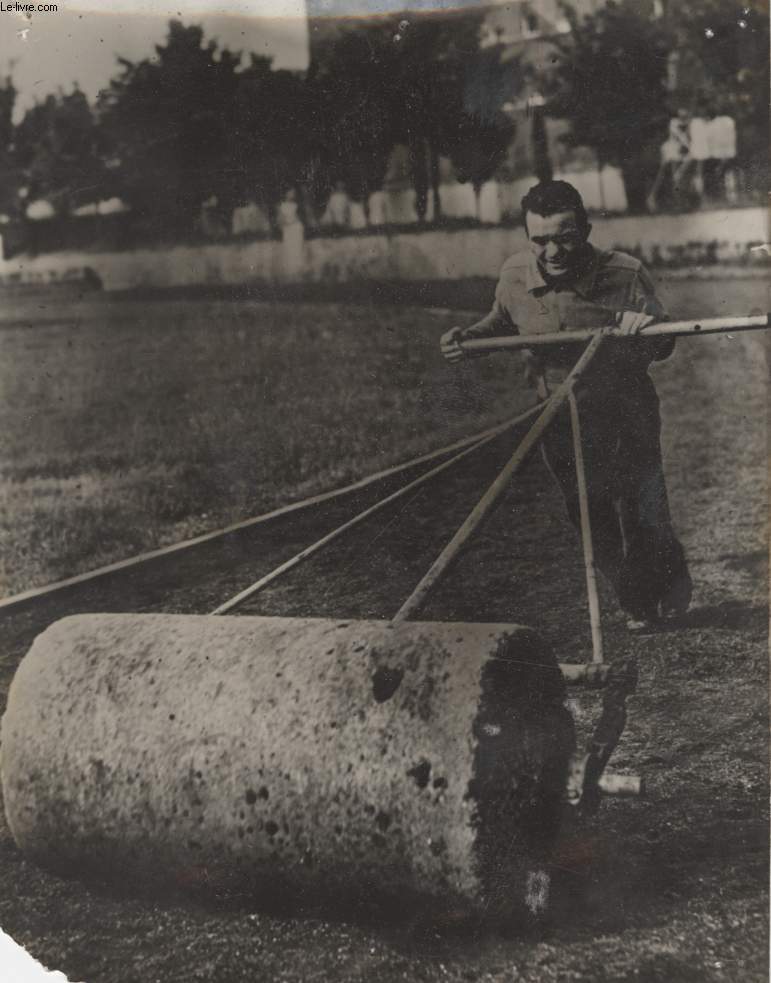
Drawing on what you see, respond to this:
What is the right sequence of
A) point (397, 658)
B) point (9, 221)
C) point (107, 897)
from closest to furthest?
point (397, 658) < point (107, 897) < point (9, 221)

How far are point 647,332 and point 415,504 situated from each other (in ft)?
2.54

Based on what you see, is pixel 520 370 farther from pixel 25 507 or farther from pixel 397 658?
pixel 25 507

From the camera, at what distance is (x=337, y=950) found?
2.89 meters

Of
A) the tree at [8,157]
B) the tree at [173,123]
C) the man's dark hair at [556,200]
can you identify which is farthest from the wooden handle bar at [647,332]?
the tree at [8,157]

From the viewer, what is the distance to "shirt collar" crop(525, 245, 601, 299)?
279 centimetres

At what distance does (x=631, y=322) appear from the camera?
2803mm

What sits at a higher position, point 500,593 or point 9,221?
point 9,221

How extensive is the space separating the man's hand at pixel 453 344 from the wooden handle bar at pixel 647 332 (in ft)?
0.05

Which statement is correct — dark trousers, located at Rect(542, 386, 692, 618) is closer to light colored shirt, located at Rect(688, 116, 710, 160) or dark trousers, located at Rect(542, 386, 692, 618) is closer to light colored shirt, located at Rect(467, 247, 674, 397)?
light colored shirt, located at Rect(467, 247, 674, 397)

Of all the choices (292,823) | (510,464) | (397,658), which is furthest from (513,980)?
(510,464)

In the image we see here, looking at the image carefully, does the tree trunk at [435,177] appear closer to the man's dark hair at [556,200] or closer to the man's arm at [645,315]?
the man's dark hair at [556,200]

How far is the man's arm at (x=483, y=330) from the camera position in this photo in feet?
9.66

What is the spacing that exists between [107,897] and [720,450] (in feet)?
6.78

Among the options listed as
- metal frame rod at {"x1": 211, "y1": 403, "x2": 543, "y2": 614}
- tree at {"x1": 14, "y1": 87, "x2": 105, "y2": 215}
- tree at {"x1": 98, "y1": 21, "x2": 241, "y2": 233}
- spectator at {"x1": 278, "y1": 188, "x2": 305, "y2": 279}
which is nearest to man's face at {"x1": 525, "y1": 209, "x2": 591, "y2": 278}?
metal frame rod at {"x1": 211, "y1": 403, "x2": 543, "y2": 614}
